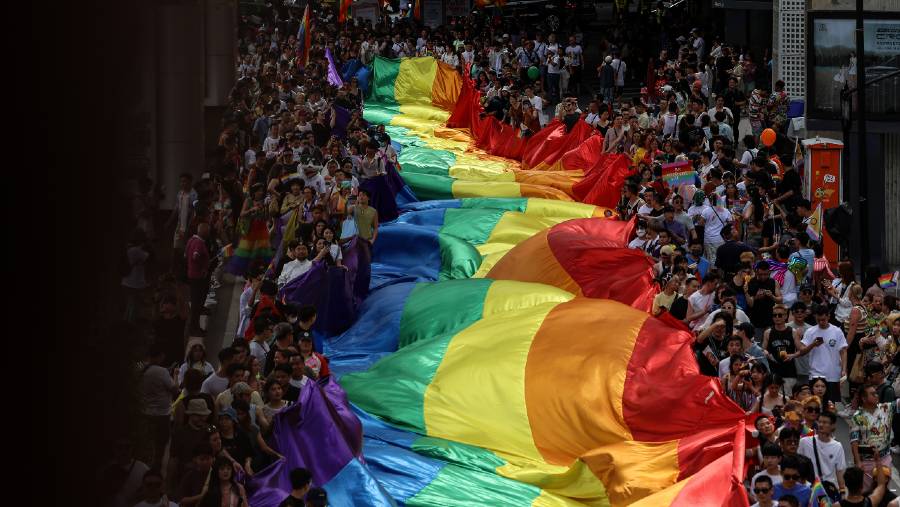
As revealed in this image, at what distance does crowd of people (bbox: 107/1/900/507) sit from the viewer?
26.3 ft

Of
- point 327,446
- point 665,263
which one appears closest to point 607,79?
point 665,263

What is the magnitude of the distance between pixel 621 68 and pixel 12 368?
96.2ft

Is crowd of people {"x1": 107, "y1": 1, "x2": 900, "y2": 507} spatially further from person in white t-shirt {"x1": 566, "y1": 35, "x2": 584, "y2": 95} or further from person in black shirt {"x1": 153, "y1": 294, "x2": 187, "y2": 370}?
person in white t-shirt {"x1": 566, "y1": 35, "x2": 584, "y2": 95}

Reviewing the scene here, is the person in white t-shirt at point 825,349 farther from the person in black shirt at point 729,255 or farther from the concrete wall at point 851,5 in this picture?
the concrete wall at point 851,5

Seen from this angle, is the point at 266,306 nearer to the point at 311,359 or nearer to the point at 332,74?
the point at 311,359

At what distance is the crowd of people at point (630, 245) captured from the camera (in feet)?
26.3

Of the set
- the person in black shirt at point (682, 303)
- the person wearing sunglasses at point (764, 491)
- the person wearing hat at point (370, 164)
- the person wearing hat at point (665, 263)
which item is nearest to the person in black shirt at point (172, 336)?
the person wearing sunglasses at point (764, 491)

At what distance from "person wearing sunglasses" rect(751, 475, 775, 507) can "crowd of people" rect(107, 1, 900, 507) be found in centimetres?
1

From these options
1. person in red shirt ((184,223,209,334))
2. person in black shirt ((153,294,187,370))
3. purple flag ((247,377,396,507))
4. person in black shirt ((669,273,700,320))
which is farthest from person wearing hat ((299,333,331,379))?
person in black shirt ((669,273,700,320))

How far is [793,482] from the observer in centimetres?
852

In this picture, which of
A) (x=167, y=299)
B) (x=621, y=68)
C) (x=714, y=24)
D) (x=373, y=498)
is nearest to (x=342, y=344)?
(x=373, y=498)

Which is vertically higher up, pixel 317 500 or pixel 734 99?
pixel 734 99

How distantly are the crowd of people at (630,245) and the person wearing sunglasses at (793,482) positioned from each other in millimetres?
13

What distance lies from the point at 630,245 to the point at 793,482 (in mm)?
7689
